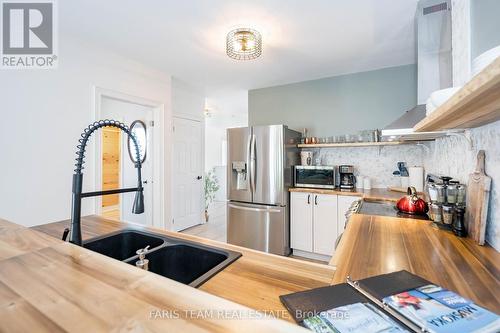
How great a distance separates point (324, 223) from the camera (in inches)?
117

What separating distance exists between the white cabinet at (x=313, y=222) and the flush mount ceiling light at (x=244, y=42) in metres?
1.89

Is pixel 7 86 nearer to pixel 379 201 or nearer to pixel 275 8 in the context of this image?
pixel 275 8

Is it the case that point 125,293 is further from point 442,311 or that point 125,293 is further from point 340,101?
point 340,101

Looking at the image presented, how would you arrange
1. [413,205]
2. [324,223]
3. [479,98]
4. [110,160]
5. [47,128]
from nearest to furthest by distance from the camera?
[479,98]
[413,205]
[47,128]
[324,223]
[110,160]

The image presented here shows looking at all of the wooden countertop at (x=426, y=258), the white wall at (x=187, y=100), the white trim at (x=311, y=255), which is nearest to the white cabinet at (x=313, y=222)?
the white trim at (x=311, y=255)

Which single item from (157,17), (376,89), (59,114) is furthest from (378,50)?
(59,114)

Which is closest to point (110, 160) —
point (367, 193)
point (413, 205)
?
point (367, 193)

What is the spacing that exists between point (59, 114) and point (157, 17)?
4.68ft

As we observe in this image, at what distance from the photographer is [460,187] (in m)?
1.28

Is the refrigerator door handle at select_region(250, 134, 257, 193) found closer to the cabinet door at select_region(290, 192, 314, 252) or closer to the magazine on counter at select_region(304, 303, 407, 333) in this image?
the cabinet door at select_region(290, 192, 314, 252)

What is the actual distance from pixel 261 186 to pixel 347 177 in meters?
1.23

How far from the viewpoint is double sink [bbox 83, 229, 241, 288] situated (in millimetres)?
970

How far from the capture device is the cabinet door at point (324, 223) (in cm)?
292

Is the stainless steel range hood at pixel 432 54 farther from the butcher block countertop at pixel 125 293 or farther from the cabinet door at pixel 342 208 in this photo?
the butcher block countertop at pixel 125 293
